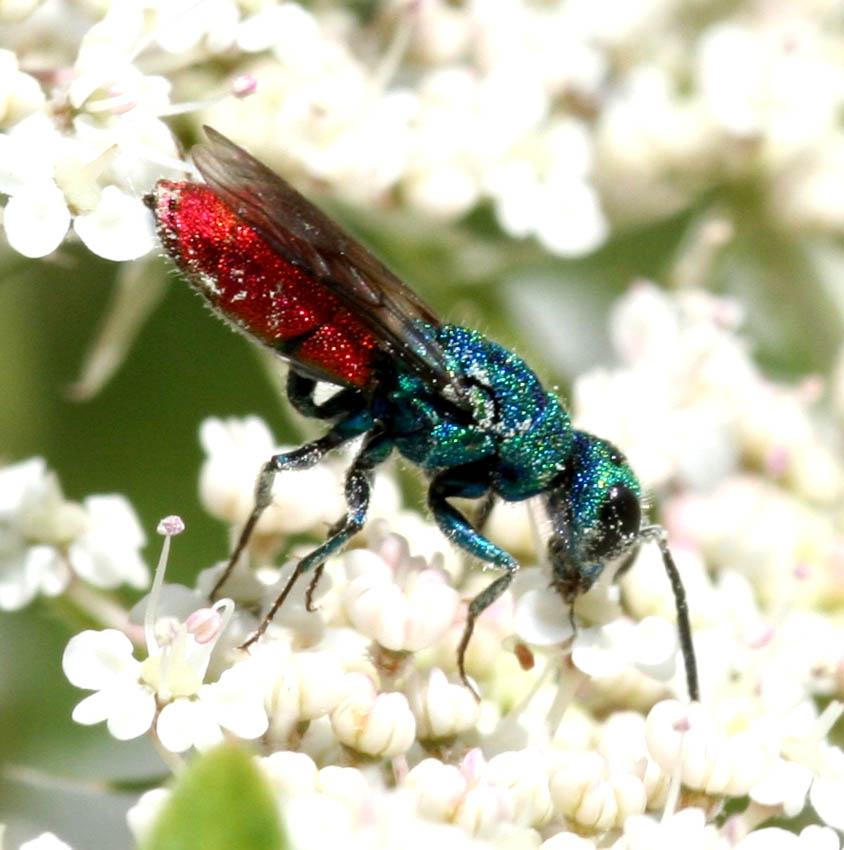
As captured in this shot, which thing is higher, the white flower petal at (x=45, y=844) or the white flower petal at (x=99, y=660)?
the white flower petal at (x=99, y=660)

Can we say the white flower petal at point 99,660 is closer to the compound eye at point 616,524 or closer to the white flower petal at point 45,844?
the white flower petal at point 45,844

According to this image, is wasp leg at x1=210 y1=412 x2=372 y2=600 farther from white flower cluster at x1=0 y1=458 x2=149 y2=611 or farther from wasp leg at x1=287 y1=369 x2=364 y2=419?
white flower cluster at x1=0 y1=458 x2=149 y2=611

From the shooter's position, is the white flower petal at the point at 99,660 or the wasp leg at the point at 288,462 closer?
the white flower petal at the point at 99,660

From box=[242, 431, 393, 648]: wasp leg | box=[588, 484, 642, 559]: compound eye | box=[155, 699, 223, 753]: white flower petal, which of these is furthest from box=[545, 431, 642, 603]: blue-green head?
box=[155, 699, 223, 753]: white flower petal

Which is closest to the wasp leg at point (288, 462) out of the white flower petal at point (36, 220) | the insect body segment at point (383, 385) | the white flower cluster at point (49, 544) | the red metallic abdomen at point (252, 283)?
the insect body segment at point (383, 385)

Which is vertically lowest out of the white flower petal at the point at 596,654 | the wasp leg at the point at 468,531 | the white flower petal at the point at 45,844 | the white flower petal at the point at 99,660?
the white flower petal at the point at 45,844

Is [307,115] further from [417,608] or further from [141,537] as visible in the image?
[417,608]


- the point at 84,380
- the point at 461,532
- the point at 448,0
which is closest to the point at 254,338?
the point at 461,532

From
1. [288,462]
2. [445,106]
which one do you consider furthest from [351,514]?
[445,106]
